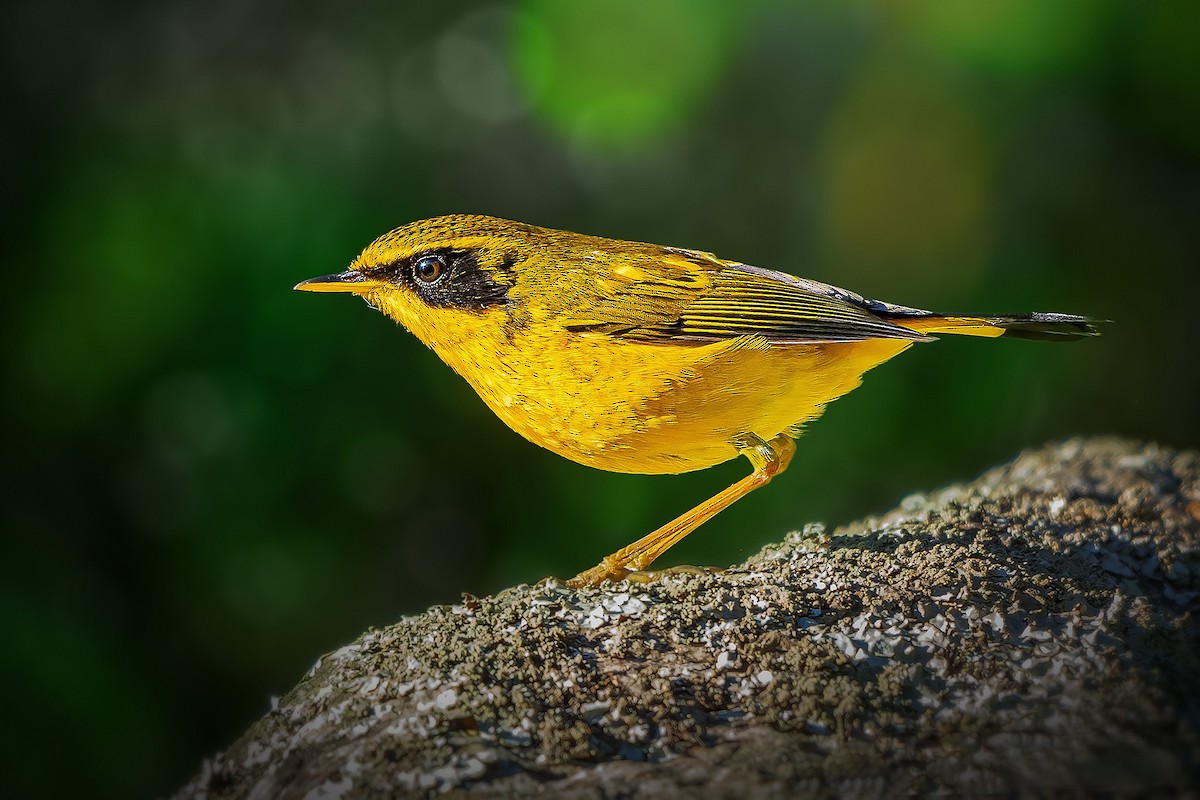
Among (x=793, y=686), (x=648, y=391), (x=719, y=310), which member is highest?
(x=719, y=310)

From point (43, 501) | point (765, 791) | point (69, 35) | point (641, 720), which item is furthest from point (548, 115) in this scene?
point (765, 791)

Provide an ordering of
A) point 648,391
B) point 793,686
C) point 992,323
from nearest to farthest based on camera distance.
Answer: point 793,686, point 648,391, point 992,323

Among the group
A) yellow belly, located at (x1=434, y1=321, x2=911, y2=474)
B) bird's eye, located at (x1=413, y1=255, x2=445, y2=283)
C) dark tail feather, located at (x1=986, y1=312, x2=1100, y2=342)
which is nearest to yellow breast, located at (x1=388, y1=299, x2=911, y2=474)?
yellow belly, located at (x1=434, y1=321, x2=911, y2=474)

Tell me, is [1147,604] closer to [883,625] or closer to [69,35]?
[883,625]

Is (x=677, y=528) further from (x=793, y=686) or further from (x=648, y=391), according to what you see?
(x=793, y=686)

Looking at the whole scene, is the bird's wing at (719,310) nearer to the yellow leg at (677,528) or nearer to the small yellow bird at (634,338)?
Answer: the small yellow bird at (634,338)

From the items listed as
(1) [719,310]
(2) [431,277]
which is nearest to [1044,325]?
(1) [719,310]

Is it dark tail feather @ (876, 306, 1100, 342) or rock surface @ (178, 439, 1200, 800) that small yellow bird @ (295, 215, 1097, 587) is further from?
A: rock surface @ (178, 439, 1200, 800)

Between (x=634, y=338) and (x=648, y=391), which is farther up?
(x=634, y=338)
